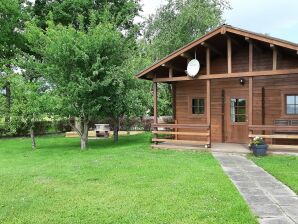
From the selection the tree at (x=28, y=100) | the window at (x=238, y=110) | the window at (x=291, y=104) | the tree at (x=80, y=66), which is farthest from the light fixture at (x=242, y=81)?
the tree at (x=28, y=100)

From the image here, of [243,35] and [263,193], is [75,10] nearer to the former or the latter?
[243,35]

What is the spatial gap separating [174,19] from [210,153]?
1579 cm

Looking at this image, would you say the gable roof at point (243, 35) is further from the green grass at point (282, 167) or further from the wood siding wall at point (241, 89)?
the green grass at point (282, 167)

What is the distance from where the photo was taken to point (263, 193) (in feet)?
23.1

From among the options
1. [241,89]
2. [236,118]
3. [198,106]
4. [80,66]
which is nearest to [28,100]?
→ [80,66]

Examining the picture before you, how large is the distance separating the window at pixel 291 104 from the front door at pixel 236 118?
1650mm

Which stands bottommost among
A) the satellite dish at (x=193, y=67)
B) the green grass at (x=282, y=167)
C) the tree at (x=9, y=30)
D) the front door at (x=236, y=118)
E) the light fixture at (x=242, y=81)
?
the green grass at (x=282, y=167)

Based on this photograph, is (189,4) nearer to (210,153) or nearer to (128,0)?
(128,0)

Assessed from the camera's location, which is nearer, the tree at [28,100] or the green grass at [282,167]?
the green grass at [282,167]

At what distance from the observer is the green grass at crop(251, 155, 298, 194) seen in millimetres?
8172

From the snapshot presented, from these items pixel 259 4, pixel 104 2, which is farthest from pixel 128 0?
pixel 259 4

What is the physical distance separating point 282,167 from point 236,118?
5.39 meters

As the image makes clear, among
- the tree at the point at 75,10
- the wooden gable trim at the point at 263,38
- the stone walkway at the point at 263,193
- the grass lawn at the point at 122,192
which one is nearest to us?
the stone walkway at the point at 263,193

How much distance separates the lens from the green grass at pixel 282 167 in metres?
8.17
